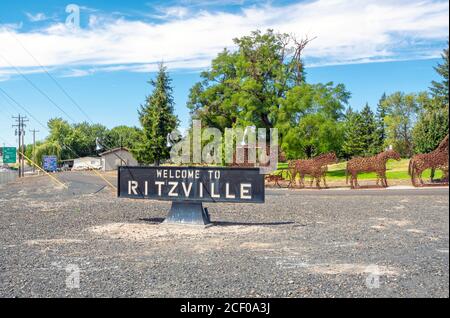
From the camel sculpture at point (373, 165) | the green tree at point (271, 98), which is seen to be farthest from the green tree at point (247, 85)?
the camel sculpture at point (373, 165)

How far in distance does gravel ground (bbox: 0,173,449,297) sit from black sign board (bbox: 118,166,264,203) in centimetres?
78

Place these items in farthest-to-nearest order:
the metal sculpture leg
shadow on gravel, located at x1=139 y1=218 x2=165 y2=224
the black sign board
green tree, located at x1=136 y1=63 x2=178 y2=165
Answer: green tree, located at x1=136 y1=63 x2=178 y2=165
shadow on gravel, located at x1=139 y1=218 x2=165 y2=224
the metal sculpture leg
the black sign board

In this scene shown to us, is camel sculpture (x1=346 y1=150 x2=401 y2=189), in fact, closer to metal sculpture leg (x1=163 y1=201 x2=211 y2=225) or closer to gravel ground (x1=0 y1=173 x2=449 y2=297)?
gravel ground (x1=0 y1=173 x2=449 y2=297)

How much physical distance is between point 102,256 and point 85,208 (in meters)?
8.52

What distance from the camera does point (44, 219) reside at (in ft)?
39.6

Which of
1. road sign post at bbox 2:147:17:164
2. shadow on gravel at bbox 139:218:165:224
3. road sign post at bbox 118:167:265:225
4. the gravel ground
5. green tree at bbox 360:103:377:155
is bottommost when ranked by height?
shadow on gravel at bbox 139:218:165:224

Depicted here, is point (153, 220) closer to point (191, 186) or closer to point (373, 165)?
point (191, 186)

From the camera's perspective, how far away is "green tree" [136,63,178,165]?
3866 cm

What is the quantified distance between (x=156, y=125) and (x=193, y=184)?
3158 centimetres

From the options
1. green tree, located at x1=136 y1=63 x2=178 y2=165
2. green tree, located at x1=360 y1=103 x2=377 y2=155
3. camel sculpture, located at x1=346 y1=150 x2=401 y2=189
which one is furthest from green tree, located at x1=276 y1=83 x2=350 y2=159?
green tree, located at x1=360 y1=103 x2=377 y2=155

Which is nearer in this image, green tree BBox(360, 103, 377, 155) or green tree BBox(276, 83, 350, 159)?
green tree BBox(276, 83, 350, 159)

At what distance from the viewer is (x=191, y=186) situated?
394 inches
